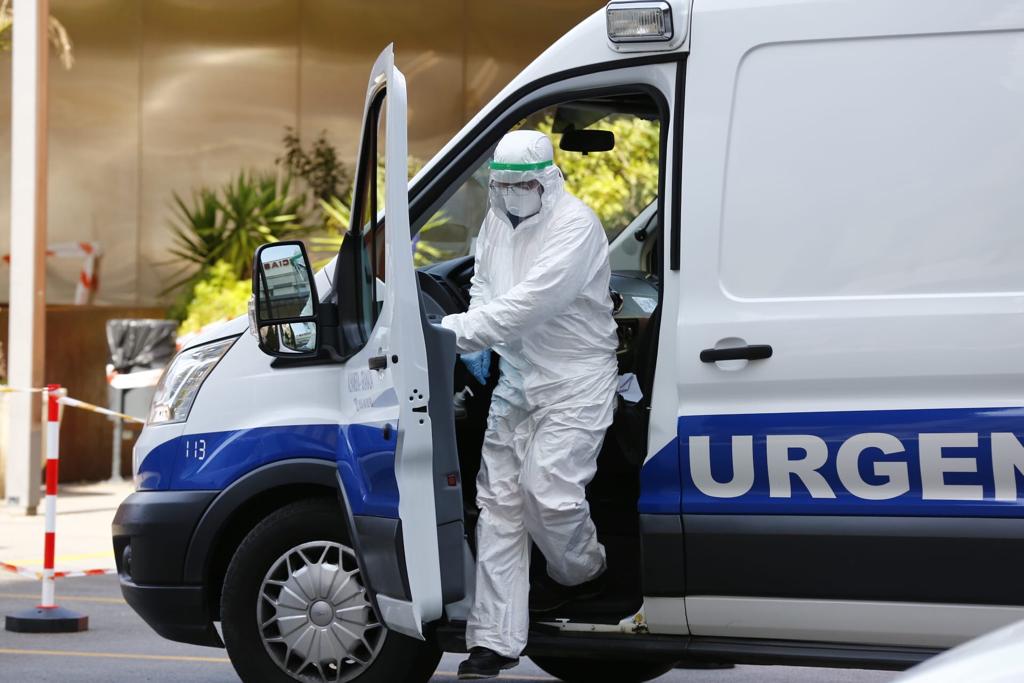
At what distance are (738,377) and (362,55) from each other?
14.6 m

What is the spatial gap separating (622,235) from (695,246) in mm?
1210

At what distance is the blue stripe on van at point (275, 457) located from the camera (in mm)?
4594

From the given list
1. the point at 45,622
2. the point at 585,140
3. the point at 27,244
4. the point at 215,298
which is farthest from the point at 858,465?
the point at 215,298

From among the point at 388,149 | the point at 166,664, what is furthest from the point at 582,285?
the point at 166,664

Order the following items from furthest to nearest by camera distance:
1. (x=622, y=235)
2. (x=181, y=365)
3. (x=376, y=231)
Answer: (x=622, y=235), (x=181, y=365), (x=376, y=231)

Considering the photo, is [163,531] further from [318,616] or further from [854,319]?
[854,319]

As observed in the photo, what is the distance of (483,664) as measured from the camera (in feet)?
14.9

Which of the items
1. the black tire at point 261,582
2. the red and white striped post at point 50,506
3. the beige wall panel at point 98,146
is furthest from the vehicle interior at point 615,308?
the beige wall panel at point 98,146

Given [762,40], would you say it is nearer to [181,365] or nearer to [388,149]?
[388,149]

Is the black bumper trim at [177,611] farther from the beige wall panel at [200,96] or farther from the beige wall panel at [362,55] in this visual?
the beige wall panel at [362,55]

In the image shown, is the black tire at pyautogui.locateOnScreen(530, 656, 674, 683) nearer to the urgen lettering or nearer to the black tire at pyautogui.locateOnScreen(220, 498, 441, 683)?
the black tire at pyautogui.locateOnScreen(220, 498, 441, 683)

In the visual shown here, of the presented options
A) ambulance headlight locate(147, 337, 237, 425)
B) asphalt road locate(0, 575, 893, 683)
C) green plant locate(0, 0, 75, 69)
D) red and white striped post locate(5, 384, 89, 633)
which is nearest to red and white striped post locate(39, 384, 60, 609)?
red and white striped post locate(5, 384, 89, 633)

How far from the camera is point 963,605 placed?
4.20 metres

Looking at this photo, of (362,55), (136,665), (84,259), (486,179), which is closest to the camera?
(486,179)
